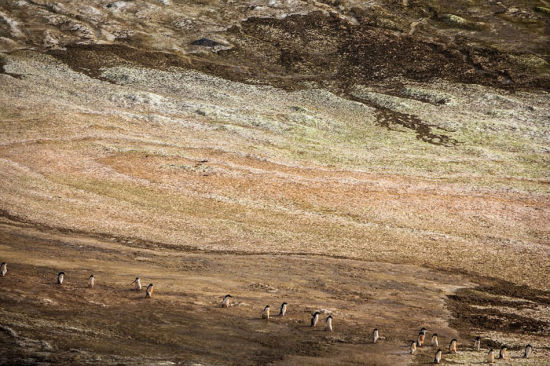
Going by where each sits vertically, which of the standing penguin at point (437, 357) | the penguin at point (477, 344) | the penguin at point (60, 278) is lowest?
the penguin at point (477, 344)

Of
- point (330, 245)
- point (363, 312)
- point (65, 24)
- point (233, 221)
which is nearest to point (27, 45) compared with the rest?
point (65, 24)

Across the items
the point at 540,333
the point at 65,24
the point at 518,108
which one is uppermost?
the point at 65,24

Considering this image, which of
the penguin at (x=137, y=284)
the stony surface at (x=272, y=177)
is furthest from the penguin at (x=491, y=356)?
the penguin at (x=137, y=284)

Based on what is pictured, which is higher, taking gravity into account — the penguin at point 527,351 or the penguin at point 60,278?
the penguin at point 60,278

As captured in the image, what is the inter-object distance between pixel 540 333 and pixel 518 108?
67561 millimetres

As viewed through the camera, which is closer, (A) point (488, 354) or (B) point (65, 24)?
(A) point (488, 354)

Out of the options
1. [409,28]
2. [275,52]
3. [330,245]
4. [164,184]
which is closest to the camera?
[330,245]

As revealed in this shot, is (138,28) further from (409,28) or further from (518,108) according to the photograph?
(518,108)

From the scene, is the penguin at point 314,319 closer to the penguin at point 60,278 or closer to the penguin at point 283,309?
the penguin at point 283,309

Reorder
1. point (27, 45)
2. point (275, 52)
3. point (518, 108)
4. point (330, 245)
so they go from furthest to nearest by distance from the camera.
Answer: point (275, 52)
point (27, 45)
point (518, 108)
point (330, 245)

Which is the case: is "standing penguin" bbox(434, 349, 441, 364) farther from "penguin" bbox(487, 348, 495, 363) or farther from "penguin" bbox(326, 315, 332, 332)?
"penguin" bbox(326, 315, 332, 332)

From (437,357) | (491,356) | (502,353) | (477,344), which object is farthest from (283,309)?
(502,353)

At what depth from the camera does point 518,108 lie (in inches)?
4011

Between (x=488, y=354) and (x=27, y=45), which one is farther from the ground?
(x=27, y=45)
